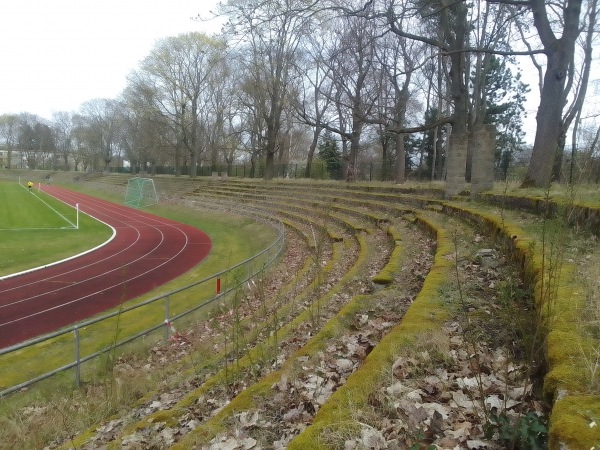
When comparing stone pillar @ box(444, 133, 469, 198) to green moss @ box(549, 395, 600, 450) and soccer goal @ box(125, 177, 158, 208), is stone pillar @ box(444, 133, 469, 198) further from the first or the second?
soccer goal @ box(125, 177, 158, 208)

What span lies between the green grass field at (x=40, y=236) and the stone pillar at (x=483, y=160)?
714 inches

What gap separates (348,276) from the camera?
29.5ft

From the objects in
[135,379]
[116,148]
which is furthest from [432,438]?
[116,148]

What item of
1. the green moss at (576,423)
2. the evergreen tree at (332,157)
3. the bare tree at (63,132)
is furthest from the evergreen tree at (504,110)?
the bare tree at (63,132)

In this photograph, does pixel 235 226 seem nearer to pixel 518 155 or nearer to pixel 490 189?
pixel 490 189

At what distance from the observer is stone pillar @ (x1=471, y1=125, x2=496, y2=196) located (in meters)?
14.4

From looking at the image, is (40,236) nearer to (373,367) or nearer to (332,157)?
(373,367)

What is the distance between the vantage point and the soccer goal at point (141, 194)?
48.5 meters

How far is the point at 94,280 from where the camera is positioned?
17.7 meters

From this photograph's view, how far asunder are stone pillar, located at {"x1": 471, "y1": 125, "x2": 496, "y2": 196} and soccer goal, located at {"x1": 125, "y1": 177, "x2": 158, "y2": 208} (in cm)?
3853

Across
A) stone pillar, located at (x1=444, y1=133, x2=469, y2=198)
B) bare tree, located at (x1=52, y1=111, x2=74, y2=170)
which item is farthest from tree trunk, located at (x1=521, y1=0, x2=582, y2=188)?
bare tree, located at (x1=52, y1=111, x2=74, y2=170)

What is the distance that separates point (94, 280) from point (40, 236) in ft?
41.7

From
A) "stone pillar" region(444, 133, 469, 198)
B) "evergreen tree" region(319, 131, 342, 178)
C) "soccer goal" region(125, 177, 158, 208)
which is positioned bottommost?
"soccer goal" region(125, 177, 158, 208)

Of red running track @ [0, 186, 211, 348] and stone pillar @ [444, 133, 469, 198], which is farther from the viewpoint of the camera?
stone pillar @ [444, 133, 469, 198]
